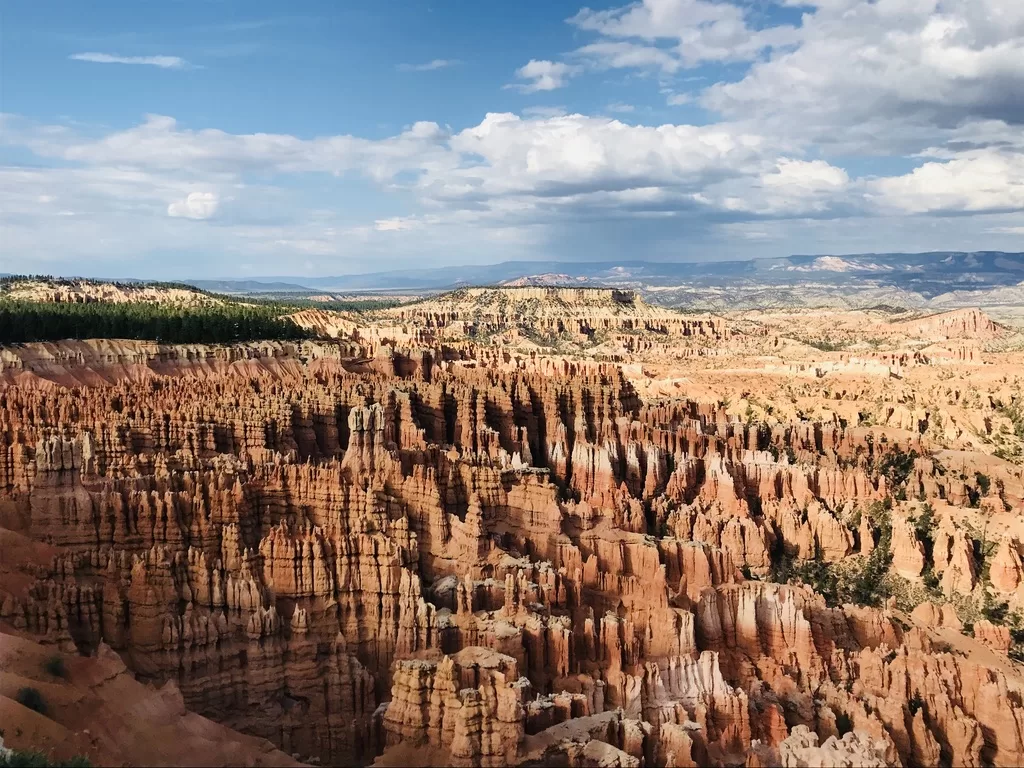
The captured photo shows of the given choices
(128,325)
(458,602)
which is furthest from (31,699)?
(128,325)

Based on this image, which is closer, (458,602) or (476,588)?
(458,602)

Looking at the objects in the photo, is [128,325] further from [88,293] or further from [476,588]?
[88,293]

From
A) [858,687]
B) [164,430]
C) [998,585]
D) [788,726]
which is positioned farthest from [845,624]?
[164,430]

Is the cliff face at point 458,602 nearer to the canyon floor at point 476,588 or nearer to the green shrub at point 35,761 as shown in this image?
the canyon floor at point 476,588

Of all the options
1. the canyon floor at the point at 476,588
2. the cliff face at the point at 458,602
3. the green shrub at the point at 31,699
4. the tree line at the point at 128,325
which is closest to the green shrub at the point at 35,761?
the canyon floor at the point at 476,588

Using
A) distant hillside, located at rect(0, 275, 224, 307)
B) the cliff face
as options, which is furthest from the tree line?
the cliff face

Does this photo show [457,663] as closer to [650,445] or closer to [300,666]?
[300,666]

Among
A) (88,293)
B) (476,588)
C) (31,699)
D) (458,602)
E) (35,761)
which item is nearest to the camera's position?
(35,761)
